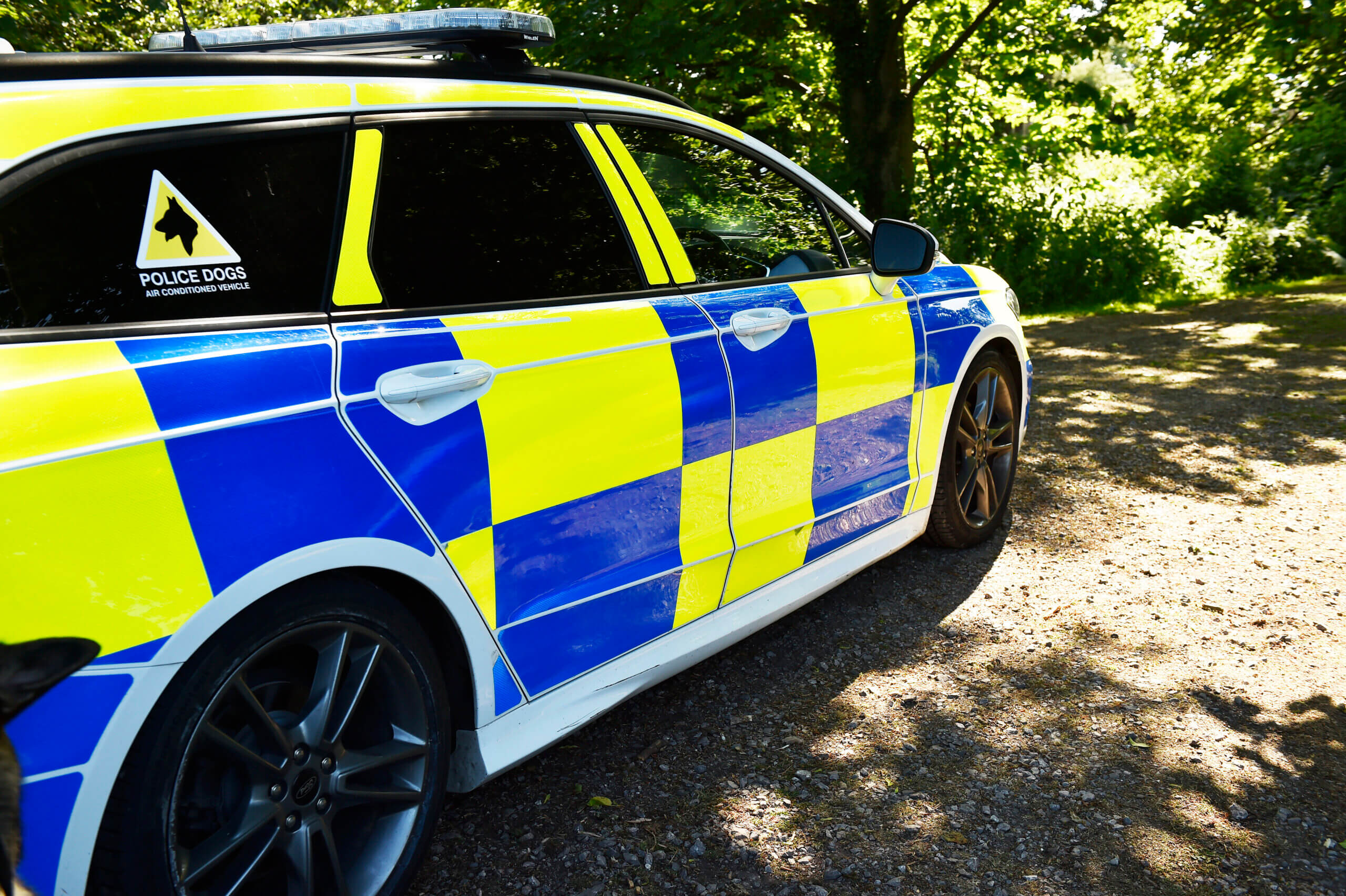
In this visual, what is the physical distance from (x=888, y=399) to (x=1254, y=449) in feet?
11.5

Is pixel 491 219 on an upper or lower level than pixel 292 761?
upper

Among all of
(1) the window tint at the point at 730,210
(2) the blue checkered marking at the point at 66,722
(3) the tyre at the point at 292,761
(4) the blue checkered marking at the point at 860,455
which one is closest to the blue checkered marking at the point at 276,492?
(3) the tyre at the point at 292,761

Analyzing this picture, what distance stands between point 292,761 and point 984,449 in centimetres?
306

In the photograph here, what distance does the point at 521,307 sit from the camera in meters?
2.29

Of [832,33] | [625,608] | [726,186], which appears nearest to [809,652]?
[625,608]

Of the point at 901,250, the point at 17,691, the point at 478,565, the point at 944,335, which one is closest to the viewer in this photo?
the point at 17,691

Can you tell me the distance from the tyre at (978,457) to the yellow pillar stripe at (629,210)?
5.39 ft

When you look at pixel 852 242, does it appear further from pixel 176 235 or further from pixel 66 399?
pixel 66 399

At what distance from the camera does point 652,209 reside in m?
2.73

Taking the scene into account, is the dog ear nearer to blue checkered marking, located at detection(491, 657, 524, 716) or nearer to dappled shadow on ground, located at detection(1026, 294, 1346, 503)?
blue checkered marking, located at detection(491, 657, 524, 716)

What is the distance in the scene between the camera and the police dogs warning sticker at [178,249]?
1.71 m

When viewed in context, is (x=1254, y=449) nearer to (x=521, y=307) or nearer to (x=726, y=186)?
(x=726, y=186)

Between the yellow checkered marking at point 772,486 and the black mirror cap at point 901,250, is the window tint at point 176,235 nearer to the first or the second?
the yellow checkered marking at point 772,486

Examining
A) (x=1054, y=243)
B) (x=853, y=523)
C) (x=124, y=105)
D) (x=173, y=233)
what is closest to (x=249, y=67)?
(x=124, y=105)
